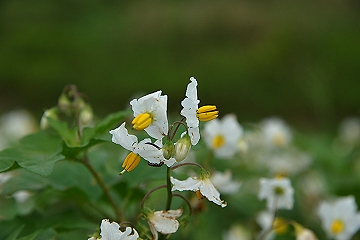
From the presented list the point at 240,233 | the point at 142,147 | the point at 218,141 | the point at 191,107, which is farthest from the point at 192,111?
the point at 240,233

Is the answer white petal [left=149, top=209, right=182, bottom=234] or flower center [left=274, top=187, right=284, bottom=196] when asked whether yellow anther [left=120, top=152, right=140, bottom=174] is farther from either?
flower center [left=274, top=187, right=284, bottom=196]

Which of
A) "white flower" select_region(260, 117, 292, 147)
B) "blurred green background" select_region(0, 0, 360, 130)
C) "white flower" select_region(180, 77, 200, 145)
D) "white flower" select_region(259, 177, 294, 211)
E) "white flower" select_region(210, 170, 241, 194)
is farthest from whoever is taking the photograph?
"blurred green background" select_region(0, 0, 360, 130)

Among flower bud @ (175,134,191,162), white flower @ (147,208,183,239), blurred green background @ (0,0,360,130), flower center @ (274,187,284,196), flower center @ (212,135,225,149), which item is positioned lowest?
blurred green background @ (0,0,360,130)

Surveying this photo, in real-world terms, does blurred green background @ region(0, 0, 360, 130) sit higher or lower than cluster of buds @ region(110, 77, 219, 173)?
lower

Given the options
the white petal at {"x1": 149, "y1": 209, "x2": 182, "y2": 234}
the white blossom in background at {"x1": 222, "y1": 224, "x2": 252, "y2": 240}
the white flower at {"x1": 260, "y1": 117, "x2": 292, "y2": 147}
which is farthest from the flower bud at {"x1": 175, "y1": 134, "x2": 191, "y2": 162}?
the white flower at {"x1": 260, "y1": 117, "x2": 292, "y2": 147}

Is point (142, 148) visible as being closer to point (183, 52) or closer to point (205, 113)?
point (205, 113)

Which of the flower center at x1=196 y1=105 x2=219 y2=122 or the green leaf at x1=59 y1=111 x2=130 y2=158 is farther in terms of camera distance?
the green leaf at x1=59 y1=111 x2=130 y2=158

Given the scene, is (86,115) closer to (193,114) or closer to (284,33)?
(193,114)

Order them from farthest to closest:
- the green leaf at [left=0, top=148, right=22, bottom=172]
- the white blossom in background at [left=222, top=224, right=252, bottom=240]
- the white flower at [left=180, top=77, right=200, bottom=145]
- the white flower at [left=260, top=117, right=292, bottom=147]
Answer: the white flower at [left=260, top=117, right=292, bottom=147] < the white blossom in background at [left=222, top=224, right=252, bottom=240] < the green leaf at [left=0, top=148, right=22, bottom=172] < the white flower at [left=180, top=77, right=200, bottom=145]
